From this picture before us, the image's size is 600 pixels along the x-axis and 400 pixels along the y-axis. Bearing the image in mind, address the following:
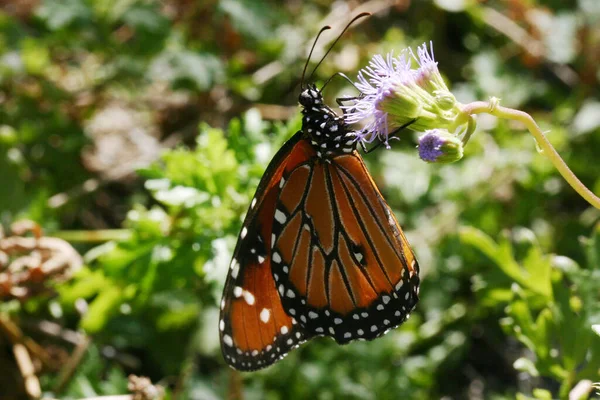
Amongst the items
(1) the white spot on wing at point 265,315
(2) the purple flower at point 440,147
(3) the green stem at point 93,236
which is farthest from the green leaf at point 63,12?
(2) the purple flower at point 440,147

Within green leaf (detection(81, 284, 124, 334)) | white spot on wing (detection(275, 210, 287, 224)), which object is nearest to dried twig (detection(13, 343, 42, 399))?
green leaf (detection(81, 284, 124, 334))

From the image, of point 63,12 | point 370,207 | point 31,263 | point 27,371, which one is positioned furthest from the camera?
point 63,12

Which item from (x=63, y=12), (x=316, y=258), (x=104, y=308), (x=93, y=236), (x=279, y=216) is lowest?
(x=104, y=308)

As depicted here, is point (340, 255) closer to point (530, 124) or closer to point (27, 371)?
point (530, 124)

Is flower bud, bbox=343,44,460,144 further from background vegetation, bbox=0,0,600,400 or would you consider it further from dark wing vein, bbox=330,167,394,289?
background vegetation, bbox=0,0,600,400

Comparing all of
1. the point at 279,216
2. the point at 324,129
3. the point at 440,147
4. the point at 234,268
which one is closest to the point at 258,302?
the point at 234,268

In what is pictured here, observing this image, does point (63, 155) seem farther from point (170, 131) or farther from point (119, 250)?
point (119, 250)
